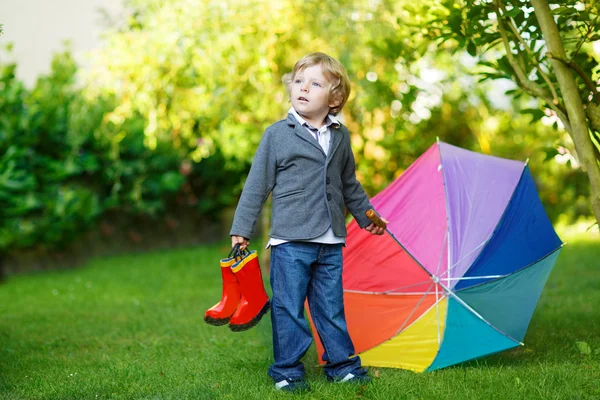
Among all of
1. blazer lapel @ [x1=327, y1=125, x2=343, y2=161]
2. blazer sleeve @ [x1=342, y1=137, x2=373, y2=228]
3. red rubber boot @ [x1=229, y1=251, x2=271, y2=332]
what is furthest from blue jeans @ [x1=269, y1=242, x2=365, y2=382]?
blazer lapel @ [x1=327, y1=125, x2=343, y2=161]

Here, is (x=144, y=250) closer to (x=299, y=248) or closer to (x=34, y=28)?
(x=34, y=28)

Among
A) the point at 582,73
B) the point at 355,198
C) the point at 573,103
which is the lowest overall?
the point at 355,198

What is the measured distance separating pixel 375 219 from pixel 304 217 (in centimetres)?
35

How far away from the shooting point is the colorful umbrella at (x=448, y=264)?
134 inches

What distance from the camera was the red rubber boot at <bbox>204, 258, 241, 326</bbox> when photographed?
318 centimetres

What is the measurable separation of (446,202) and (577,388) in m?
1.01

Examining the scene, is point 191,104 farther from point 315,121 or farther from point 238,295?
point 238,295

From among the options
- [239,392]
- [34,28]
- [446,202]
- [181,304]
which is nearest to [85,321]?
[181,304]

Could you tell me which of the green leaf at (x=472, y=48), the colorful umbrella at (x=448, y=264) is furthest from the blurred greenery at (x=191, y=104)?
the colorful umbrella at (x=448, y=264)

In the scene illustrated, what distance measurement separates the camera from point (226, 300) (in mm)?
3203

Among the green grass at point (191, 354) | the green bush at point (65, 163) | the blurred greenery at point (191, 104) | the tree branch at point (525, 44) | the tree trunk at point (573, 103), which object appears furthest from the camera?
the green bush at point (65, 163)

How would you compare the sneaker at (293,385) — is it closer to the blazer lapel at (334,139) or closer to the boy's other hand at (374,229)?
the boy's other hand at (374,229)

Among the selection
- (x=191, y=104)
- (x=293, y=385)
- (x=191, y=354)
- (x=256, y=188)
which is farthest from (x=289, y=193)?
(x=191, y=104)

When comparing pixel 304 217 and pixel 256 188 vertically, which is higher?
pixel 256 188
